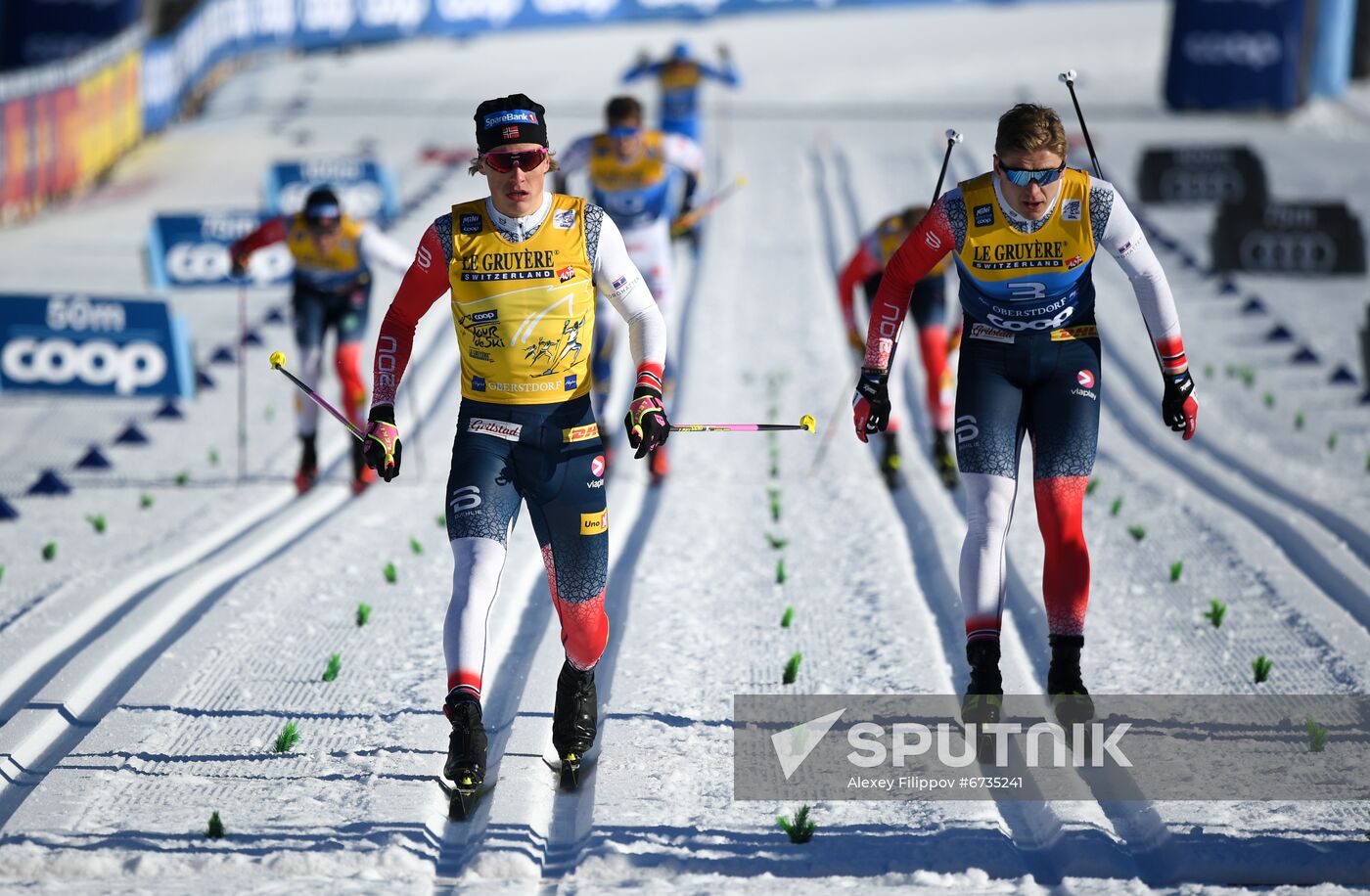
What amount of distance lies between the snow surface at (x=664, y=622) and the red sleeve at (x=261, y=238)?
60.0 inches

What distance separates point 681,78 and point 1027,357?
14.0 m

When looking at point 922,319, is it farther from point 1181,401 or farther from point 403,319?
point 403,319

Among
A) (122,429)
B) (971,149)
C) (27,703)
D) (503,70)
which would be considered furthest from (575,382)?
(503,70)

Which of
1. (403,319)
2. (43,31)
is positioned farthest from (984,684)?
(43,31)

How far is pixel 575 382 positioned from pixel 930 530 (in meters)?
4.01

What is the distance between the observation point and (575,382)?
15.7 ft

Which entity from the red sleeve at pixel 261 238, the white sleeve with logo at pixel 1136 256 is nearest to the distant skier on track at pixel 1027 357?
the white sleeve with logo at pixel 1136 256

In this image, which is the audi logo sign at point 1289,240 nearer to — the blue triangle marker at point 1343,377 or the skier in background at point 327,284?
the blue triangle marker at point 1343,377

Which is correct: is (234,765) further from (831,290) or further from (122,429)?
(831,290)

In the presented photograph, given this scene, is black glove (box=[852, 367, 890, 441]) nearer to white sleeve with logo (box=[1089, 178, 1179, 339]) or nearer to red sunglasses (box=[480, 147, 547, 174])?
white sleeve with logo (box=[1089, 178, 1179, 339])

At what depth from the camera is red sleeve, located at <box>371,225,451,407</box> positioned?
4730 millimetres

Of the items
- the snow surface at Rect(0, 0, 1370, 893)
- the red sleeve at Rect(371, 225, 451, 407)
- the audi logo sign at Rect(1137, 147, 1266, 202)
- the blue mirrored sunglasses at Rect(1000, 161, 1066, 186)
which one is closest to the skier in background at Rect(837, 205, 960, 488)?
the snow surface at Rect(0, 0, 1370, 893)

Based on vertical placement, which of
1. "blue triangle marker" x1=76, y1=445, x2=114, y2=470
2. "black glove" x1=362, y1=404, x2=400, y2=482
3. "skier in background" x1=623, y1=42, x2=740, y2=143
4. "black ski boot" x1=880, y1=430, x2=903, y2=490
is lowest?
"blue triangle marker" x1=76, y1=445, x2=114, y2=470

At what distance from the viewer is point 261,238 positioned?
991cm
